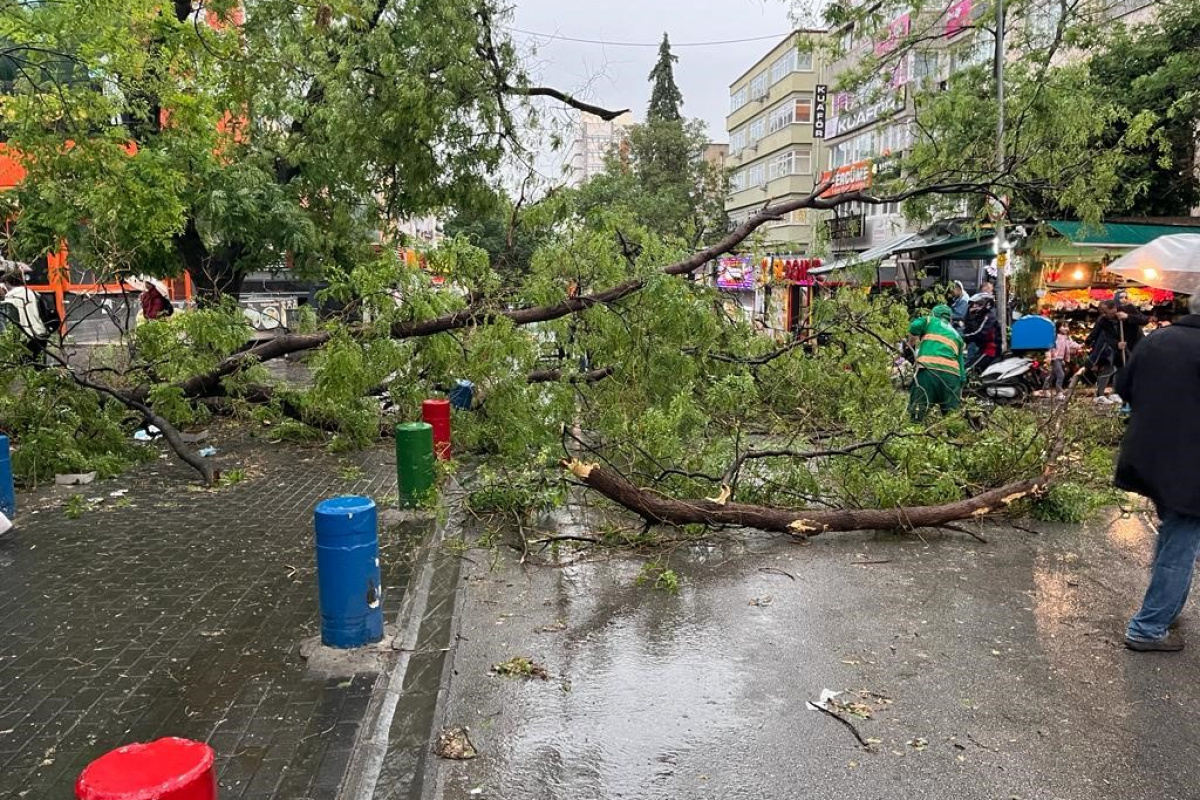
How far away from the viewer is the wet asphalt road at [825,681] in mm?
3502

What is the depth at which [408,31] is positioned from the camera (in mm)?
10875

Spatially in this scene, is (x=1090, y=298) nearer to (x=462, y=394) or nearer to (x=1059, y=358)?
(x=1059, y=358)

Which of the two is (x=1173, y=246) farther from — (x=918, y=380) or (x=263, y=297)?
(x=263, y=297)

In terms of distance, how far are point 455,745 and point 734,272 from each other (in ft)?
23.7

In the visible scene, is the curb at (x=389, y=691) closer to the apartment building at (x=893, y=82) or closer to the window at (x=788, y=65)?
the apartment building at (x=893, y=82)

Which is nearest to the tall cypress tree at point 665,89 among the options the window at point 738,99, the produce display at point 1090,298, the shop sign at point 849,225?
the window at point 738,99

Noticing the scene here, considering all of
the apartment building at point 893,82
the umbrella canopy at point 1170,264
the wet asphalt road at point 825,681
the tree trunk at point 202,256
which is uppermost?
the apartment building at point 893,82

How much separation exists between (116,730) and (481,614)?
207 centimetres

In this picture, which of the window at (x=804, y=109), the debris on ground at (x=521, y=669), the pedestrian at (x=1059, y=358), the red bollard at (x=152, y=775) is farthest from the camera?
the window at (x=804, y=109)

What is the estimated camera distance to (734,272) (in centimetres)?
997

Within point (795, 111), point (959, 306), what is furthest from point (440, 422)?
point (795, 111)

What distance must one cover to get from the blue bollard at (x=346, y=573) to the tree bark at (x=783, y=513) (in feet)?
6.03

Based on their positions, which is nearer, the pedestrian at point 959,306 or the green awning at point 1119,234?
the pedestrian at point 959,306

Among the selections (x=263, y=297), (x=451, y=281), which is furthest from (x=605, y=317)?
(x=263, y=297)
